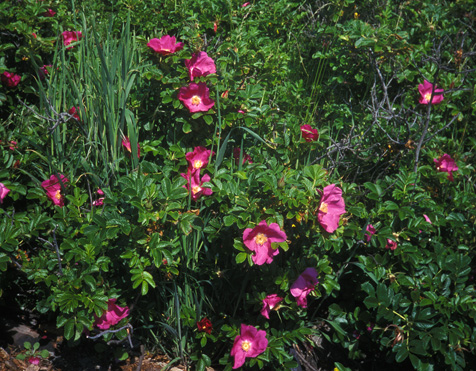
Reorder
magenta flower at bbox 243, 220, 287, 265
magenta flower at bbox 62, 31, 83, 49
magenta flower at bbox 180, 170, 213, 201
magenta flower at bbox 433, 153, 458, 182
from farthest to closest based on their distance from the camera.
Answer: magenta flower at bbox 62, 31, 83, 49, magenta flower at bbox 433, 153, 458, 182, magenta flower at bbox 180, 170, 213, 201, magenta flower at bbox 243, 220, 287, 265

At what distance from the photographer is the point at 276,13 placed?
10.8 ft

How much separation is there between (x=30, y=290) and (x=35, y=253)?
169 mm

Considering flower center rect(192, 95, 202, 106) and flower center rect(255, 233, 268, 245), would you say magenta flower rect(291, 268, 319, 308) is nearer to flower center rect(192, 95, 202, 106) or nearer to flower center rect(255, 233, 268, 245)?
flower center rect(255, 233, 268, 245)

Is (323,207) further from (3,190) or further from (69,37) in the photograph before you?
(69,37)

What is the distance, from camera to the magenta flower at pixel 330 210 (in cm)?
166

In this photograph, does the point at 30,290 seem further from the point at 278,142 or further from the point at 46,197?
the point at 278,142

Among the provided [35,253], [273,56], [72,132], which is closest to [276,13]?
[273,56]

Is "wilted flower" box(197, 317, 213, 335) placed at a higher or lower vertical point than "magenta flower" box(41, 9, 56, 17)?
lower

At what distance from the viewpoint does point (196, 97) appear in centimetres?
189

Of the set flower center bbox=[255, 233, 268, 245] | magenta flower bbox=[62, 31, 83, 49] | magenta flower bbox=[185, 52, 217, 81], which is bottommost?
flower center bbox=[255, 233, 268, 245]

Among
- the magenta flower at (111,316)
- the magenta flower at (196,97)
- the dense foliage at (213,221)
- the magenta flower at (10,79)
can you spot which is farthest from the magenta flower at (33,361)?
the magenta flower at (10,79)

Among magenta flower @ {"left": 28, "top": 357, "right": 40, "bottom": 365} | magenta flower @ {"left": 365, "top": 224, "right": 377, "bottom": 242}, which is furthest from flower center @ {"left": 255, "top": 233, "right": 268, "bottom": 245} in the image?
→ magenta flower @ {"left": 28, "top": 357, "right": 40, "bottom": 365}

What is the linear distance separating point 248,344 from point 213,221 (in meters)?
0.46

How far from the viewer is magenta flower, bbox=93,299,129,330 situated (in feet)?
5.51
